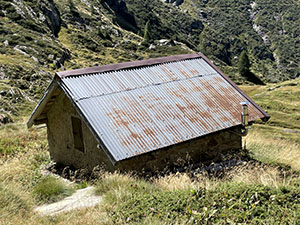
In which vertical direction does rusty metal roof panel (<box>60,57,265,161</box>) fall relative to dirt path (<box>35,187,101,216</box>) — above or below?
above

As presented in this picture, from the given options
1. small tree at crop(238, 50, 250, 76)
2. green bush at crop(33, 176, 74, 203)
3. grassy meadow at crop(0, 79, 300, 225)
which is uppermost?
grassy meadow at crop(0, 79, 300, 225)

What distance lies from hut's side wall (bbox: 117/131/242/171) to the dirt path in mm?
1514

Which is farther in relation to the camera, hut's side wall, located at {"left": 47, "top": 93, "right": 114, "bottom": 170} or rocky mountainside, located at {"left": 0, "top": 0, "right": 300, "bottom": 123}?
rocky mountainside, located at {"left": 0, "top": 0, "right": 300, "bottom": 123}

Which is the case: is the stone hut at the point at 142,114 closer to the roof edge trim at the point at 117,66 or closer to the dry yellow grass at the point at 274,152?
the roof edge trim at the point at 117,66

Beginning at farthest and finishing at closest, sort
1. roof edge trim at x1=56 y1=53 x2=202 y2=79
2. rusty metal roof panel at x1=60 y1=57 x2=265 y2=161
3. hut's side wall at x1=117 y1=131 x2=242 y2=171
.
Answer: roof edge trim at x1=56 y1=53 x2=202 y2=79, hut's side wall at x1=117 y1=131 x2=242 y2=171, rusty metal roof panel at x1=60 y1=57 x2=265 y2=161

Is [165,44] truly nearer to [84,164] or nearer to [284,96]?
[284,96]

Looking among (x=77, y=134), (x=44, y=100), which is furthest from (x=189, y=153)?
(x=44, y=100)

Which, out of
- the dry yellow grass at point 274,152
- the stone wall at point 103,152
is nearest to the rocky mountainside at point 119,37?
the stone wall at point 103,152

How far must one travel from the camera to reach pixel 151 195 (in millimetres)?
6051

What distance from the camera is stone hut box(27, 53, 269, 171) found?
8.34 meters

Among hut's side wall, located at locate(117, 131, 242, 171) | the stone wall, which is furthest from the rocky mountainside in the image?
hut's side wall, located at locate(117, 131, 242, 171)

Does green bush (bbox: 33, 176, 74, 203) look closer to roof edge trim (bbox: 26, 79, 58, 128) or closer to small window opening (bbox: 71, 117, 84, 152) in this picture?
small window opening (bbox: 71, 117, 84, 152)

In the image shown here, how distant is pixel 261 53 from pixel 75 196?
516 feet

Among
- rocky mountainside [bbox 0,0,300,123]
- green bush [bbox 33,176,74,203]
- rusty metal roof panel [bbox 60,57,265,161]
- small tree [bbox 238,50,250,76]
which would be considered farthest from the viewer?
small tree [bbox 238,50,250,76]
